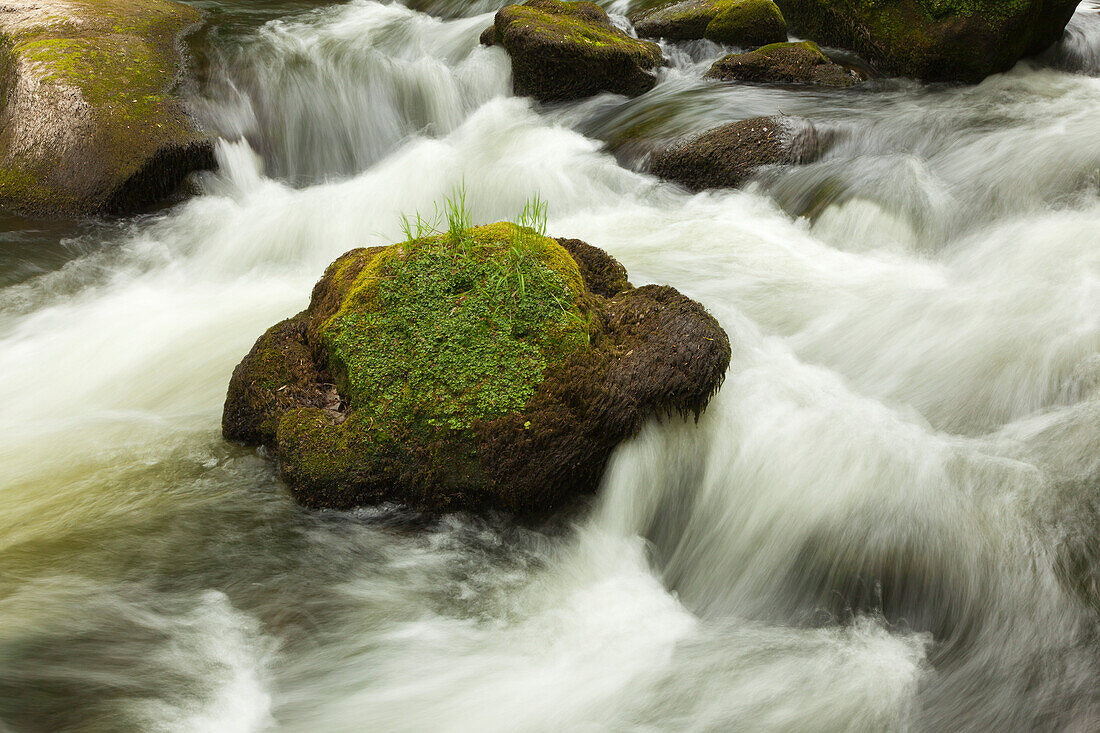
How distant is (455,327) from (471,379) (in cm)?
30

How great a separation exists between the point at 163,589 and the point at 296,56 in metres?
7.19

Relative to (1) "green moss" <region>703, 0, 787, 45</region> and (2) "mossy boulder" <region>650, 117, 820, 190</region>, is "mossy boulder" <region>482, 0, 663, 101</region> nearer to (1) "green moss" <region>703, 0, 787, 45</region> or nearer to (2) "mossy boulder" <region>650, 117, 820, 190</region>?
(1) "green moss" <region>703, 0, 787, 45</region>

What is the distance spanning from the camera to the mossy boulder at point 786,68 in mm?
8203

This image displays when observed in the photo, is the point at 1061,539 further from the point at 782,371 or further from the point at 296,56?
the point at 296,56

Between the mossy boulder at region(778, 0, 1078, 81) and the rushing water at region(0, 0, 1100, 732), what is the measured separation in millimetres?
1554

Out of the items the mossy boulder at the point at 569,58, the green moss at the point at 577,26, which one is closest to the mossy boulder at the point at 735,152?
the mossy boulder at the point at 569,58

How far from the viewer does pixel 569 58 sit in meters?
8.38

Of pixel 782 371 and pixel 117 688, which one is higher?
pixel 782 371

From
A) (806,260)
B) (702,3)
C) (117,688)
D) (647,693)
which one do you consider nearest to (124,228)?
(117,688)

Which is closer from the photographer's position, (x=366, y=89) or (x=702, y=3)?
(x=366, y=89)

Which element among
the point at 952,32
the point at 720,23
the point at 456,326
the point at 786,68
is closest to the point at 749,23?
the point at 720,23

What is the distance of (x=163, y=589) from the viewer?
332 cm

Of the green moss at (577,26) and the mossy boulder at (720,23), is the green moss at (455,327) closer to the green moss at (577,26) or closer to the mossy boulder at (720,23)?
the green moss at (577,26)

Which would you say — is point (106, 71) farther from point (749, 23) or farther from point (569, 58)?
point (749, 23)
